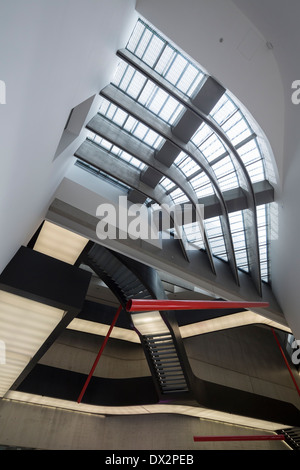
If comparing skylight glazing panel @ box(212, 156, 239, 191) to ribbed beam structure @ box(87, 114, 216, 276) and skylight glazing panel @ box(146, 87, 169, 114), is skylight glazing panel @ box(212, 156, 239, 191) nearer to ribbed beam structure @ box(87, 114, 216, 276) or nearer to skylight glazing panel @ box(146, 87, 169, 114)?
ribbed beam structure @ box(87, 114, 216, 276)

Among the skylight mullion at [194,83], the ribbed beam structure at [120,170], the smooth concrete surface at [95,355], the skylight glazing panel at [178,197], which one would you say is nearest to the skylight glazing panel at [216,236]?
the skylight glazing panel at [178,197]

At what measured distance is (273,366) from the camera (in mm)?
24891

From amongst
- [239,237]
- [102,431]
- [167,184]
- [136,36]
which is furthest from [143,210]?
[102,431]

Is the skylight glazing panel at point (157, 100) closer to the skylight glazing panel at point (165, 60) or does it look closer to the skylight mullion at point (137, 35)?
the skylight glazing panel at point (165, 60)

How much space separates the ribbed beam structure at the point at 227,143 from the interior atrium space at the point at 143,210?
76 mm

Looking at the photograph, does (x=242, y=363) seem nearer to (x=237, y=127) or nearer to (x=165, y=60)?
(x=237, y=127)

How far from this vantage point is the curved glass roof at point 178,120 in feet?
30.3

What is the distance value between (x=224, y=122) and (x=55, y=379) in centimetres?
1613

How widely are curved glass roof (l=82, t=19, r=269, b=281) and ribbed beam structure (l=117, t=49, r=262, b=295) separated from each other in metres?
0.32

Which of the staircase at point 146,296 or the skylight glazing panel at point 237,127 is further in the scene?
the staircase at point 146,296

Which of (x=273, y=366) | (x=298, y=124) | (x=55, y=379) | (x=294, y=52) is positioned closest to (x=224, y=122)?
(x=298, y=124)

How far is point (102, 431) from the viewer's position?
17906mm

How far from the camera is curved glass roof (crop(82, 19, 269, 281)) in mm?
9234

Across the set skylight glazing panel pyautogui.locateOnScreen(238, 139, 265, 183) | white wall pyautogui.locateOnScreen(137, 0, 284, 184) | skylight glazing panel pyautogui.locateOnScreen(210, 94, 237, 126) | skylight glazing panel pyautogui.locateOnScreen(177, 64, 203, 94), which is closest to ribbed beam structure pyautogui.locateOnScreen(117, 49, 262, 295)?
skylight glazing panel pyautogui.locateOnScreen(177, 64, 203, 94)
